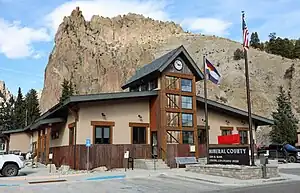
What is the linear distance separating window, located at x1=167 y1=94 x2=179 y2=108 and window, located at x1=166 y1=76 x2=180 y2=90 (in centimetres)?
70

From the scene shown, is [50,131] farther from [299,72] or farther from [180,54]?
[299,72]

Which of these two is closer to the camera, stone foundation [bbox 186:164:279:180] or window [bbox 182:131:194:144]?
stone foundation [bbox 186:164:279:180]

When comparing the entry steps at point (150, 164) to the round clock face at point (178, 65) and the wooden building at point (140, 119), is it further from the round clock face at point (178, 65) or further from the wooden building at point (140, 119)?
the round clock face at point (178, 65)

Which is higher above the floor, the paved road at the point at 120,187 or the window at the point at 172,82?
the window at the point at 172,82

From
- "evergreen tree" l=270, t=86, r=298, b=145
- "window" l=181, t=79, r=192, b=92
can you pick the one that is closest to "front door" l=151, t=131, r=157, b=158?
"window" l=181, t=79, r=192, b=92

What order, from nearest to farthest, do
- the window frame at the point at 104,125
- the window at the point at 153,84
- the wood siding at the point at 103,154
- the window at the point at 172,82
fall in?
the wood siding at the point at 103,154 < the window frame at the point at 104,125 < the window at the point at 172,82 < the window at the point at 153,84

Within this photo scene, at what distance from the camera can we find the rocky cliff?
258ft

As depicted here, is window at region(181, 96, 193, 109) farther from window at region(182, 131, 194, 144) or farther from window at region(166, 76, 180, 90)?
window at region(182, 131, 194, 144)

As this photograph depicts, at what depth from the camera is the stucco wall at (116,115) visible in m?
24.0

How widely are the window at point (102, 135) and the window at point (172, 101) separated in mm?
5086

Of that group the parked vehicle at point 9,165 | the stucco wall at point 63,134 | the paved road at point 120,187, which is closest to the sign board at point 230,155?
the paved road at point 120,187

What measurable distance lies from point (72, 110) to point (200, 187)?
42.2 feet

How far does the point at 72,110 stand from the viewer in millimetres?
Result: 24750

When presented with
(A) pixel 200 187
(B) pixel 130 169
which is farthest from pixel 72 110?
(A) pixel 200 187
